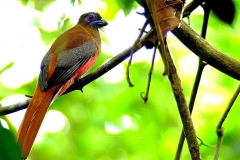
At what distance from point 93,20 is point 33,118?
72.5 inches

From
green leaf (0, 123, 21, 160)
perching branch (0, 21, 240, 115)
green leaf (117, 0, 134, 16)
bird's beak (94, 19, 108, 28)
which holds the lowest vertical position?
green leaf (0, 123, 21, 160)

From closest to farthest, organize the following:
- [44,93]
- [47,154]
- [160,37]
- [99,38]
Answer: [160,37]
[44,93]
[99,38]
[47,154]

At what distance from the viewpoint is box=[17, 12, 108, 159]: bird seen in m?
2.51

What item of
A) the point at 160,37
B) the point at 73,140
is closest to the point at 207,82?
the point at 73,140

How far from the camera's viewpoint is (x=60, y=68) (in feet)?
10.5

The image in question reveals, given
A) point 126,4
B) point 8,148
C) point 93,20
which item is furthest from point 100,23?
point 8,148

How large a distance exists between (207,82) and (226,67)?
3.18 metres

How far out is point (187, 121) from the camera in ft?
6.49

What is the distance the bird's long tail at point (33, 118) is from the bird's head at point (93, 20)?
1335 millimetres

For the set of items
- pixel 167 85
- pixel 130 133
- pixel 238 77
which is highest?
pixel 167 85

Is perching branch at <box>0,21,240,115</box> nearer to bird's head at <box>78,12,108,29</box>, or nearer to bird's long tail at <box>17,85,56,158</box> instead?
bird's long tail at <box>17,85,56,158</box>

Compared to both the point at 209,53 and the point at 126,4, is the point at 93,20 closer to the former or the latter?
the point at 209,53

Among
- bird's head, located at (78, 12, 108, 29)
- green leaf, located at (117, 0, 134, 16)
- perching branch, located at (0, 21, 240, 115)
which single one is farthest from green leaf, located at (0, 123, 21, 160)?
bird's head, located at (78, 12, 108, 29)

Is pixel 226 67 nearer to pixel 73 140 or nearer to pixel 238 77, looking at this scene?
pixel 238 77
